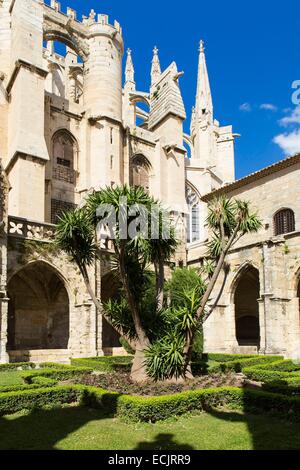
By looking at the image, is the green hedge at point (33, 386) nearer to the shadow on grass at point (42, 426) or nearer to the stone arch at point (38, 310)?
the shadow on grass at point (42, 426)

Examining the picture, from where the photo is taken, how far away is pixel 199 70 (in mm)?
50969

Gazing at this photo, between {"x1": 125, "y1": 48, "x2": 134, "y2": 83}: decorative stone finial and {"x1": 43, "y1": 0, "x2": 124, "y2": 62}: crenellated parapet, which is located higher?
{"x1": 125, "y1": 48, "x2": 134, "y2": 83}: decorative stone finial

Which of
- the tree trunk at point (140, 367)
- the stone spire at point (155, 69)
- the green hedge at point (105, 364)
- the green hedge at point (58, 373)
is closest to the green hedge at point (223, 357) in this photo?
the green hedge at point (105, 364)

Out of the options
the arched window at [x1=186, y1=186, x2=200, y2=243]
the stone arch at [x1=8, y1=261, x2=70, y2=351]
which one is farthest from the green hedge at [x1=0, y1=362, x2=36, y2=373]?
the arched window at [x1=186, y1=186, x2=200, y2=243]

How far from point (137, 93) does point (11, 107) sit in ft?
68.2

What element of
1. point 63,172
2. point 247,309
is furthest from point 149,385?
point 63,172

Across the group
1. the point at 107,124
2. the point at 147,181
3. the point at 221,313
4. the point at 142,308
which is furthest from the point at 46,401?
the point at 147,181

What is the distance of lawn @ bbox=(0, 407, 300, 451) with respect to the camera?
285 inches

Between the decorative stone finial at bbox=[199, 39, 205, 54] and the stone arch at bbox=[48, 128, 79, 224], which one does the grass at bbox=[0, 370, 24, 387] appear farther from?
the decorative stone finial at bbox=[199, 39, 205, 54]

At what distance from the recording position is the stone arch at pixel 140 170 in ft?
115

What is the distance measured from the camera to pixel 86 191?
98.0ft

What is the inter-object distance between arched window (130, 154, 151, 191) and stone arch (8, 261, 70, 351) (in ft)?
43.0

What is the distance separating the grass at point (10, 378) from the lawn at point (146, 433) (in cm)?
335

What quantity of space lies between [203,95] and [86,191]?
81.9ft
